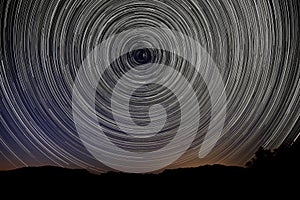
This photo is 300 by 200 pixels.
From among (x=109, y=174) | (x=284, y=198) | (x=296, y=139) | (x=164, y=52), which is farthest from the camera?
(x=164, y=52)

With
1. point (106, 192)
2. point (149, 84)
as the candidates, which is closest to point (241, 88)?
point (149, 84)

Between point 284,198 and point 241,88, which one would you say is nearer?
point 284,198

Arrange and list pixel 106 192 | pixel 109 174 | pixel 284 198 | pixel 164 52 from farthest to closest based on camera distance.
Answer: pixel 164 52 → pixel 109 174 → pixel 106 192 → pixel 284 198

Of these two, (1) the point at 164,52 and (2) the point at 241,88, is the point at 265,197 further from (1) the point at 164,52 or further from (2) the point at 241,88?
(1) the point at 164,52

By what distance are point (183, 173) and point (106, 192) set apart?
74 centimetres

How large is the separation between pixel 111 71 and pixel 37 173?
188cm

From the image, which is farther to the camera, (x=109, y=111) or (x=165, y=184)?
(x=109, y=111)

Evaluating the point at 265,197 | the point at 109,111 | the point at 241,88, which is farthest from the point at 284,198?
the point at 109,111

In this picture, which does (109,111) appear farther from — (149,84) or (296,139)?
(296,139)

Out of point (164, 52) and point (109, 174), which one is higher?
point (164, 52)

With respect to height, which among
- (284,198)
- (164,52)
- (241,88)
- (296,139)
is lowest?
(284,198)

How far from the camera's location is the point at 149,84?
6.18m

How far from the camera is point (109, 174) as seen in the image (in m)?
4.75

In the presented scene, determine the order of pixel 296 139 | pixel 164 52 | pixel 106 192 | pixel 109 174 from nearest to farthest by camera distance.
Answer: pixel 106 192 → pixel 109 174 → pixel 296 139 → pixel 164 52
